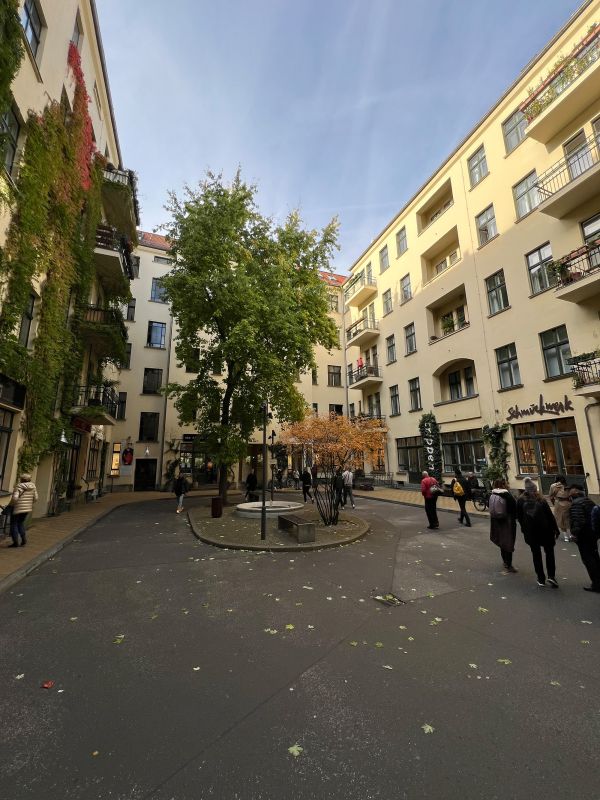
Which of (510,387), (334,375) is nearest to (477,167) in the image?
(510,387)

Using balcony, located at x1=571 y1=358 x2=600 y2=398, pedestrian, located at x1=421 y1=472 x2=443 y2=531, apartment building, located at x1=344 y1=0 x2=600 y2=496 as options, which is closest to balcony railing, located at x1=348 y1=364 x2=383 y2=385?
apartment building, located at x1=344 y1=0 x2=600 y2=496

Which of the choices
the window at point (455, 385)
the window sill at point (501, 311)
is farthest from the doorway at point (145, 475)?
the window sill at point (501, 311)

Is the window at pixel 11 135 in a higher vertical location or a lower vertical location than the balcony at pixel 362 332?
lower

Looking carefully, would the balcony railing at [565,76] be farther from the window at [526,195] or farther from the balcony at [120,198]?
A: the balcony at [120,198]

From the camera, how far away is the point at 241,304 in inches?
636

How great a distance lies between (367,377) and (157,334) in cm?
1755

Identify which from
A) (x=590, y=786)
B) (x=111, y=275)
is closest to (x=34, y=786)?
(x=590, y=786)

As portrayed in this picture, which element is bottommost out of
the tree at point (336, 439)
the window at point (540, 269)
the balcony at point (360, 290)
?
the tree at point (336, 439)

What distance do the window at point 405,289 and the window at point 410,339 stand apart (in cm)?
215

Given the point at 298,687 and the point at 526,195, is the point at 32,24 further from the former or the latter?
the point at 526,195

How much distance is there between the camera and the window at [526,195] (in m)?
17.1

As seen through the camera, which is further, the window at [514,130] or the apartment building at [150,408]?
the apartment building at [150,408]

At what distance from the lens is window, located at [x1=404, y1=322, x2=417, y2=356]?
25.7 meters

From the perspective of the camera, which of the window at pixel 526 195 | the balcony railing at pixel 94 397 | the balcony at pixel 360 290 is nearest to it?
the balcony railing at pixel 94 397
